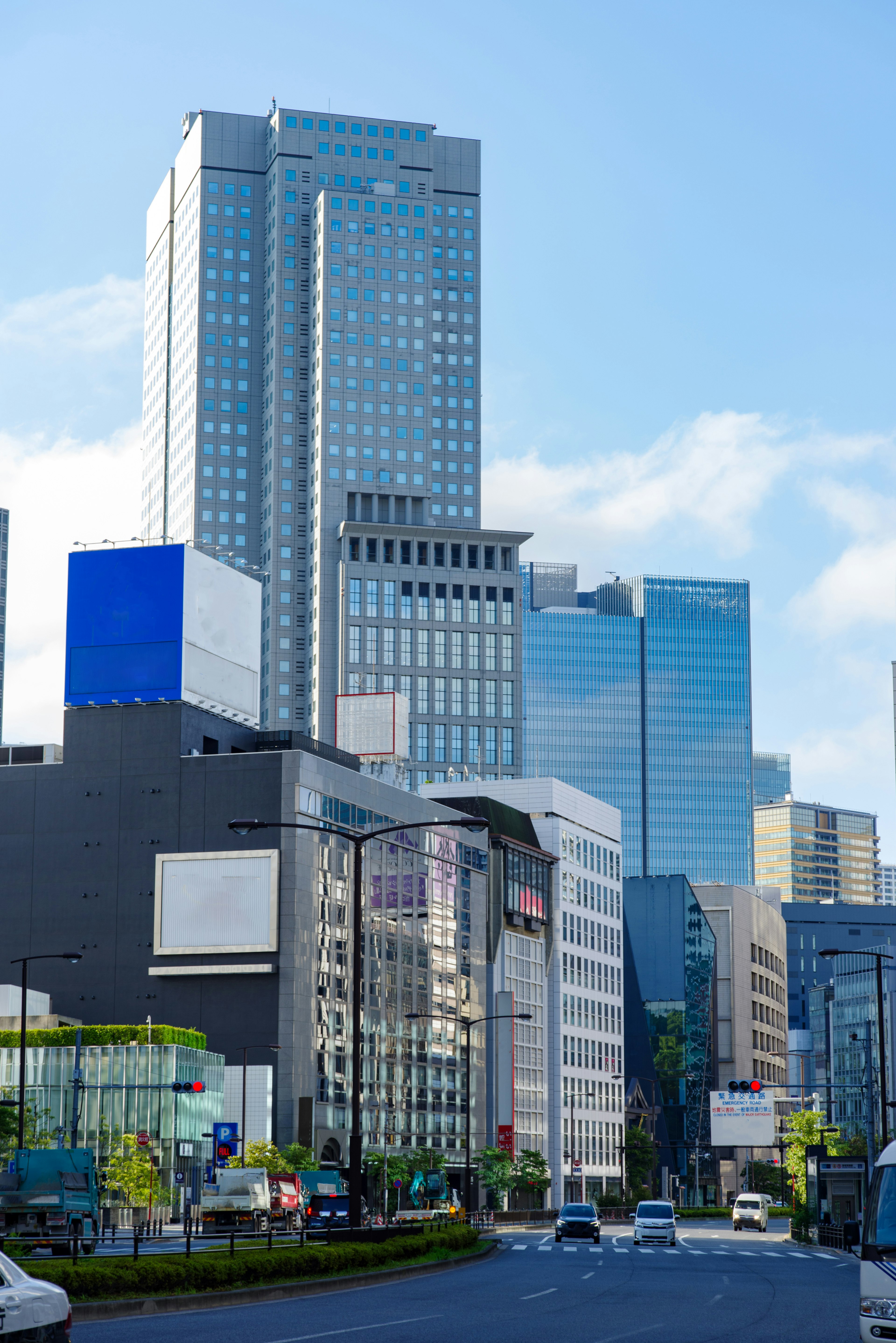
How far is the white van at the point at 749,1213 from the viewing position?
108 m

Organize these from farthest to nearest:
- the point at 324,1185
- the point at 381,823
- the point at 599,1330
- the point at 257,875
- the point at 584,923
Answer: the point at 584,923 → the point at 381,823 → the point at 257,875 → the point at 324,1185 → the point at 599,1330

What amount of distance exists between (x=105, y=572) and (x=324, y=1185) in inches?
1952

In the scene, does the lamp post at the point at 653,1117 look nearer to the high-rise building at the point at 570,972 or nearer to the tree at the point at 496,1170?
the high-rise building at the point at 570,972

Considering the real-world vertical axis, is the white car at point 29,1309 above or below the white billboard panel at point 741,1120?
above

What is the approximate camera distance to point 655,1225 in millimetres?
70188

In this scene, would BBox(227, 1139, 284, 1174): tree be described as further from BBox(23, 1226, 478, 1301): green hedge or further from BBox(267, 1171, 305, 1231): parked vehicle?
BBox(23, 1226, 478, 1301): green hedge

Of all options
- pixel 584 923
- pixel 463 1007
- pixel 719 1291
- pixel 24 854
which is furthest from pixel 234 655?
pixel 719 1291

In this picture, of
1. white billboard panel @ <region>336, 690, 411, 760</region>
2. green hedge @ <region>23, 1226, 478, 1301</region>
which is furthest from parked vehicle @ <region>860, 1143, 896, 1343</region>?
white billboard panel @ <region>336, 690, 411, 760</region>

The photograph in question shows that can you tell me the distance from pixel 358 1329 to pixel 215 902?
305 ft

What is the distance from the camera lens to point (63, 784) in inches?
4786

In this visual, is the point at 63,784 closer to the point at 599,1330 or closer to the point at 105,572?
the point at 105,572

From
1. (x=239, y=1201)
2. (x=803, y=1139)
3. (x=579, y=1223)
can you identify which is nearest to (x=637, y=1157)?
(x=803, y=1139)

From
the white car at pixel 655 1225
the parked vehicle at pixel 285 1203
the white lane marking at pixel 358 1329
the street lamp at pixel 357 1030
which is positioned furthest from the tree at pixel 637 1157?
the white lane marking at pixel 358 1329

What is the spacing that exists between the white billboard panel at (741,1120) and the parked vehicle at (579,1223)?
57.9 m
